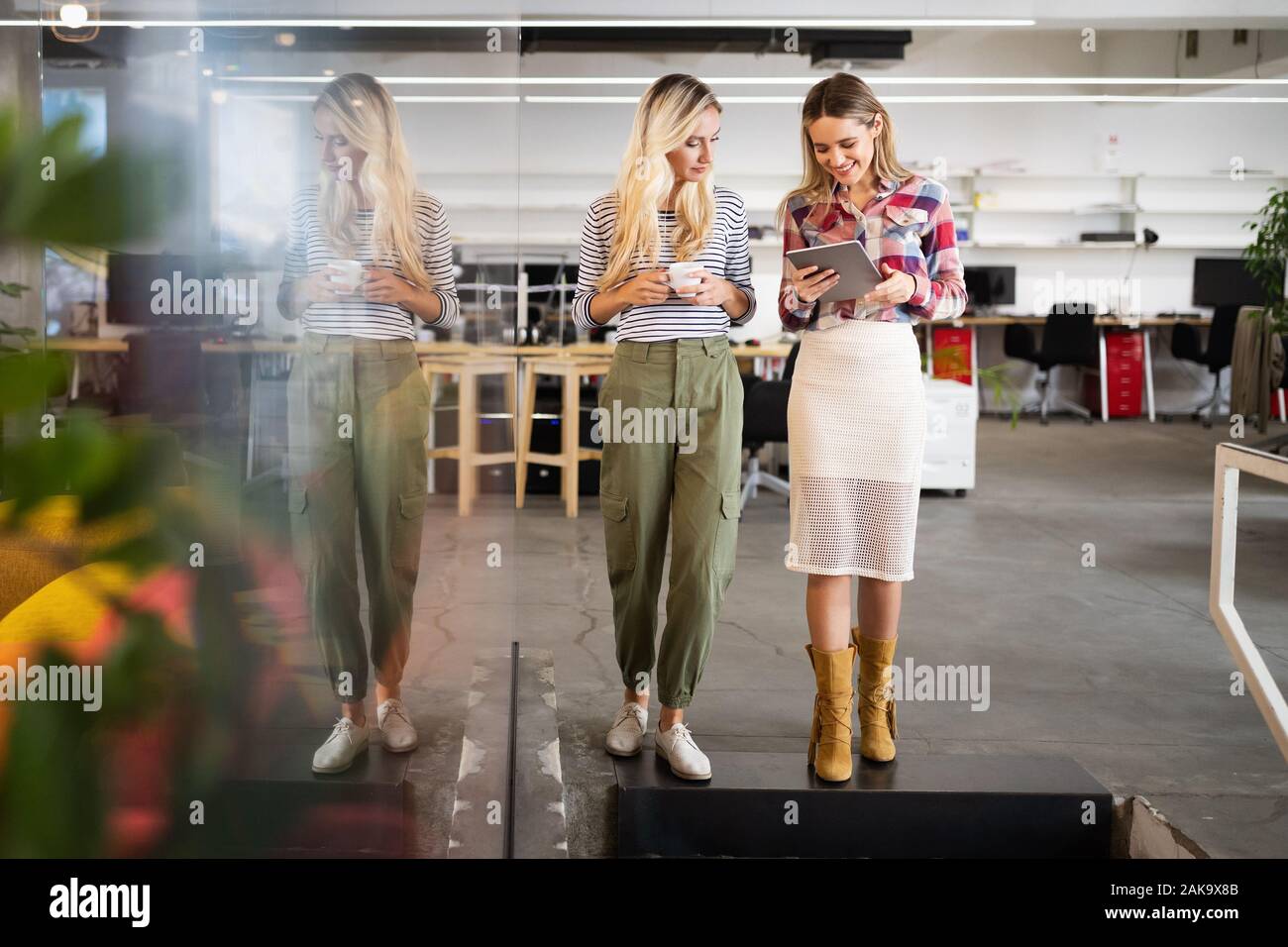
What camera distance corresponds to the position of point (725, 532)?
2.30 meters

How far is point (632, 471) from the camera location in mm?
2281

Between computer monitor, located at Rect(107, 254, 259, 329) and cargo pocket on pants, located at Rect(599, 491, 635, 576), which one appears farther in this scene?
cargo pocket on pants, located at Rect(599, 491, 635, 576)

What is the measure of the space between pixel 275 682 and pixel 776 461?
18.6ft

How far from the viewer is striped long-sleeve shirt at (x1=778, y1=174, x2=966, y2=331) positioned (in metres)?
2.19

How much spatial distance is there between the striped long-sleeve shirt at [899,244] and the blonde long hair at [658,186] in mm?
180

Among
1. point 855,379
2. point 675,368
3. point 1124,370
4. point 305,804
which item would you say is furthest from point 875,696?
point 1124,370

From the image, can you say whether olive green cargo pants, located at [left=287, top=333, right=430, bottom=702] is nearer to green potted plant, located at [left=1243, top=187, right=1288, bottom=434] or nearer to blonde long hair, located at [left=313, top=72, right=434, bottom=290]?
blonde long hair, located at [left=313, top=72, right=434, bottom=290]

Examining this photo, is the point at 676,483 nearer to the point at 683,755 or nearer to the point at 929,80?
the point at 683,755

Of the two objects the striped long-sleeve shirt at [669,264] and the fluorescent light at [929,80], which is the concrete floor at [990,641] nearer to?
the striped long-sleeve shirt at [669,264]

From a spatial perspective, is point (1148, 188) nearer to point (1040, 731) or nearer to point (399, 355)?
point (1040, 731)

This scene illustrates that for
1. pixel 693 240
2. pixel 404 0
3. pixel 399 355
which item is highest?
pixel 404 0

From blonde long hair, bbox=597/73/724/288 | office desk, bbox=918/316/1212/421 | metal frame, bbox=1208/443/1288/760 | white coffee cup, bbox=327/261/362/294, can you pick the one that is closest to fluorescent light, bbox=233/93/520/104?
white coffee cup, bbox=327/261/362/294

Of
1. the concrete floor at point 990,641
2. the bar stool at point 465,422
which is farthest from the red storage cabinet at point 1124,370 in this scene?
the bar stool at point 465,422
